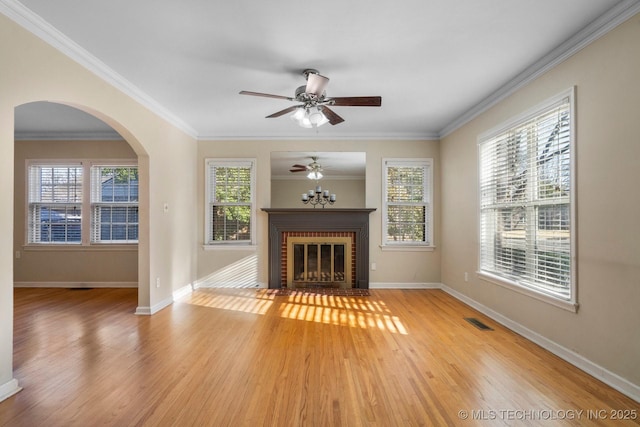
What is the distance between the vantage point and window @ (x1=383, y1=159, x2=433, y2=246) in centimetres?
572

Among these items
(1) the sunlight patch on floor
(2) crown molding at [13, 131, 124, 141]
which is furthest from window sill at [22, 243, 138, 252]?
(1) the sunlight patch on floor

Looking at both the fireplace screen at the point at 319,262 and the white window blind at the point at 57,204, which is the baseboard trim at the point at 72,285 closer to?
the white window blind at the point at 57,204

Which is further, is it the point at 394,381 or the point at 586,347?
the point at 586,347

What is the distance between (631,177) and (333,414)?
8.49 feet

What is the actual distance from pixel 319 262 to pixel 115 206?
3.80 metres

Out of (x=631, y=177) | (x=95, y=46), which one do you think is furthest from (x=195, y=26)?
(x=631, y=177)

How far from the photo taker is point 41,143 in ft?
18.6

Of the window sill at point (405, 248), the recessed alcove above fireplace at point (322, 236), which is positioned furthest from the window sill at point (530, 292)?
the recessed alcove above fireplace at point (322, 236)

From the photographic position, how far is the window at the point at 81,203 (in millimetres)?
5680

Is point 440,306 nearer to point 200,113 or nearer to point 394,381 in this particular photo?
point 394,381

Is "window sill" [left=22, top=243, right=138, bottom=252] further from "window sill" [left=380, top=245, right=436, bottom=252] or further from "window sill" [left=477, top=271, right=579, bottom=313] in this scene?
"window sill" [left=477, top=271, right=579, bottom=313]

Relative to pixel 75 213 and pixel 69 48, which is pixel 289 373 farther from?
pixel 75 213

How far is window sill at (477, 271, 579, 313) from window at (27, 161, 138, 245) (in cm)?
574

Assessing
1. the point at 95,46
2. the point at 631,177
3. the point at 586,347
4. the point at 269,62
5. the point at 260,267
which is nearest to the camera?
the point at 631,177
